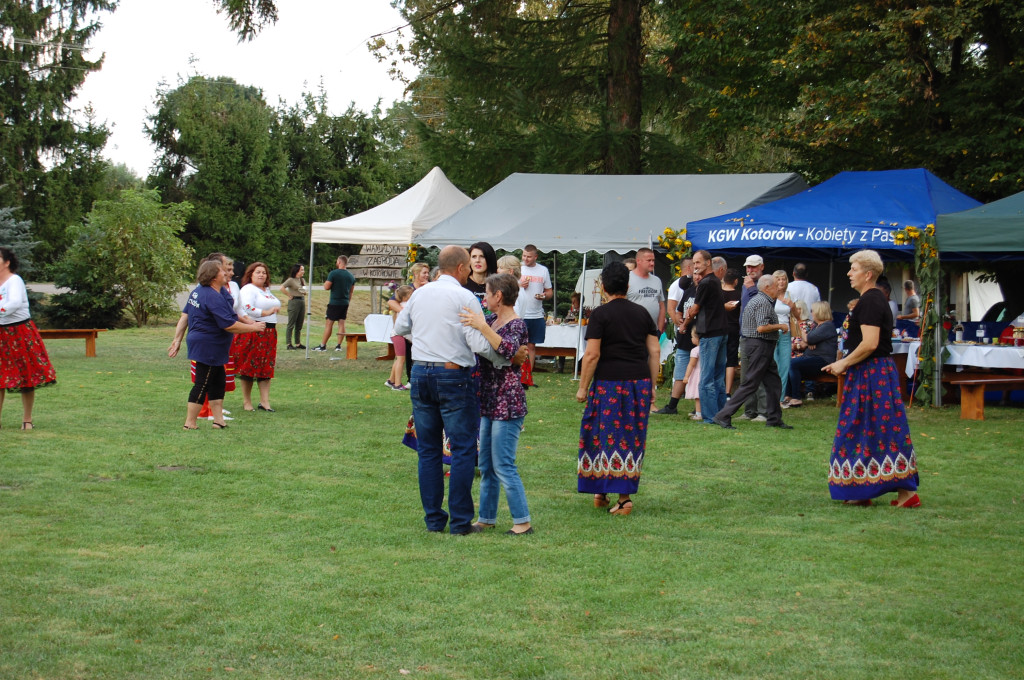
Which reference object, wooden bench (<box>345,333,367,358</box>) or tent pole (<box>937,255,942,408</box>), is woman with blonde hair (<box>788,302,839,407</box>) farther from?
wooden bench (<box>345,333,367,358</box>)

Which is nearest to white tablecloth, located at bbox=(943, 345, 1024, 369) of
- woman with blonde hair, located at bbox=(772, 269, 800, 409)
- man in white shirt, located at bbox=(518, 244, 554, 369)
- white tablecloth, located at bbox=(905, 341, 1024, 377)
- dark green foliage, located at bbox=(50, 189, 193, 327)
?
white tablecloth, located at bbox=(905, 341, 1024, 377)

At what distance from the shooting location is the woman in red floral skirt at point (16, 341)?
31.8 feet

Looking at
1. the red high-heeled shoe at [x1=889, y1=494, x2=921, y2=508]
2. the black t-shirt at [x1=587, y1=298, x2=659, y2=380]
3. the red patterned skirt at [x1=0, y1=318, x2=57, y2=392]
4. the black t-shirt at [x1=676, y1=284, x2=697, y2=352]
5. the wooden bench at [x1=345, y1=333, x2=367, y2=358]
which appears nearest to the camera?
the black t-shirt at [x1=587, y1=298, x2=659, y2=380]

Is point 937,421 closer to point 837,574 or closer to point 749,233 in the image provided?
point 749,233

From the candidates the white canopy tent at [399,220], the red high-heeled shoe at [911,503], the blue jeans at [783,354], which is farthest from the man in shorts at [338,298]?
the red high-heeled shoe at [911,503]

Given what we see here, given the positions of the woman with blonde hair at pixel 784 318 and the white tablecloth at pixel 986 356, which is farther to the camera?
the white tablecloth at pixel 986 356

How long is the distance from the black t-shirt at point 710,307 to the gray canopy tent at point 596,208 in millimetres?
4497

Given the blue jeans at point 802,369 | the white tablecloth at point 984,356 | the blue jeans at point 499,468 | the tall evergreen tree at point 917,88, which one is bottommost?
the blue jeans at point 499,468

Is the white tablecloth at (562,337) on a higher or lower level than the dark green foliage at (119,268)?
lower

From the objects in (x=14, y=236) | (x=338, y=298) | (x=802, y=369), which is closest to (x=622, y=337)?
(x=802, y=369)

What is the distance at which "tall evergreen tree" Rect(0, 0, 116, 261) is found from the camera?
34.8 metres

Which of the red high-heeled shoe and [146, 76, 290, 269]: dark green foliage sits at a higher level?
[146, 76, 290, 269]: dark green foliage

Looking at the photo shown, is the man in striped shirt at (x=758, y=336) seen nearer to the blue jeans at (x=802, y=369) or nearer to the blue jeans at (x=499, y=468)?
the blue jeans at (x=802, y=369)

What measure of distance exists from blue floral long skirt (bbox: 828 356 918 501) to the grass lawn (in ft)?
0.70
